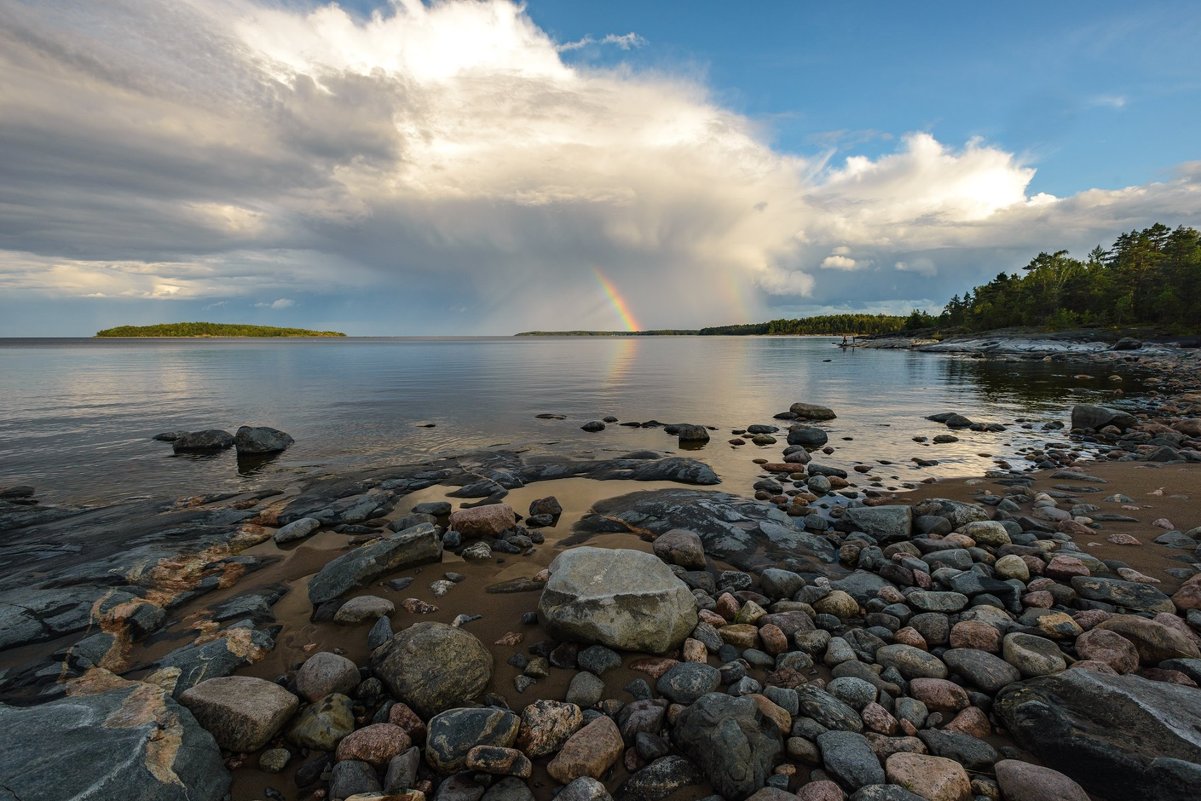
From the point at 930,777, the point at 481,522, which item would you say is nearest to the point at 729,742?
the point at 930,777

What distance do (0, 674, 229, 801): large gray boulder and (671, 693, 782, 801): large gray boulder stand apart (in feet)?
15.2

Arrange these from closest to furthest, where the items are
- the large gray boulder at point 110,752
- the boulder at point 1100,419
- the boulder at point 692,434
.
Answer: the large gray boulder at point 110,752 → the boulder at point 692,434 → the boulder at point 1100,419

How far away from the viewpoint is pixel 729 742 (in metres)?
4.84

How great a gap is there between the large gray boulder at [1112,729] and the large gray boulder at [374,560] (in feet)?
29.9

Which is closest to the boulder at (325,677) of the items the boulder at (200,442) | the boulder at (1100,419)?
the boulder at (200,442)

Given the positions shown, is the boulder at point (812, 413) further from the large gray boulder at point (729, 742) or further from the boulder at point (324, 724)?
the boulder at point (324, 724)

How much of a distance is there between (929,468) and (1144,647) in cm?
1261

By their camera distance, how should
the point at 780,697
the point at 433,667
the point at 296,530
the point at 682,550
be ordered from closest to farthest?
the point at 780,697, the point at 433,667, the point at 682,550, the point at 296,530

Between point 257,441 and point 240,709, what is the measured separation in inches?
709

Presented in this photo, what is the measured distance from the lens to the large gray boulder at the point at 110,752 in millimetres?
4008

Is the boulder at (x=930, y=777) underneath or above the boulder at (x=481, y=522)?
underneath

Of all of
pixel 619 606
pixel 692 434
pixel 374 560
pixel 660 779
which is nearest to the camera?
pixel 660 779

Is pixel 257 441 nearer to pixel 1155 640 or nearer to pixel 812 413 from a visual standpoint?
pixel 1155 640

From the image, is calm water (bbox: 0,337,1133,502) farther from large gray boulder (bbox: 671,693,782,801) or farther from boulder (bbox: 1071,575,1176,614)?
large gray boulder (bbox: 671,693,782,801)
